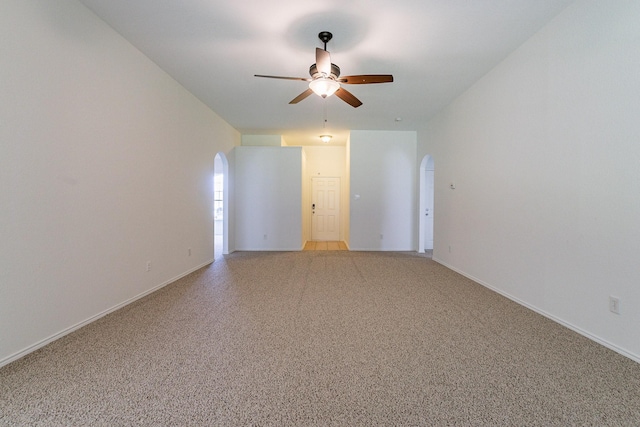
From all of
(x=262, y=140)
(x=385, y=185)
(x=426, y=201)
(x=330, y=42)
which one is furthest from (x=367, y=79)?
(x=426, y=201)

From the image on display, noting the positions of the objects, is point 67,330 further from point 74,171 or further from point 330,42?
point 330,42

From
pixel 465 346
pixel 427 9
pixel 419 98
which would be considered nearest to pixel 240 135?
pixel 419 98

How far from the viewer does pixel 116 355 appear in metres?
1.89

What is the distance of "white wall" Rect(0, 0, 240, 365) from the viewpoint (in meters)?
1.83

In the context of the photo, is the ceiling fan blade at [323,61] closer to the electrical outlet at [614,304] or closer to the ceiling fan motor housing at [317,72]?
the ceiling fan motor housing at [317,72]

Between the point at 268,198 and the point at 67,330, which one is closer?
the point at 67,330

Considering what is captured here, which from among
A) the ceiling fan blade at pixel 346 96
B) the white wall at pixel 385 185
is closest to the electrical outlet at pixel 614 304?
the ceiling fan blade at pixel 346 96

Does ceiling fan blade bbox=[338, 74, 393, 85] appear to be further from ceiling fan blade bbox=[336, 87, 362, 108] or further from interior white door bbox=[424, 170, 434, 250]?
interior white door bbox=[424, 170, 434, 250]

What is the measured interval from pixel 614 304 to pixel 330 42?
10.7ft

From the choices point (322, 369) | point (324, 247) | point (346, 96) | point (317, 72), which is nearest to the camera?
point (322, 369)

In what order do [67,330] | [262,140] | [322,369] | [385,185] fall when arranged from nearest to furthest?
[322,369]
[67,330]
[385,185]
[262,140]

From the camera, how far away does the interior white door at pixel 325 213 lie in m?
8.13

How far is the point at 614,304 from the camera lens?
6.52 ft

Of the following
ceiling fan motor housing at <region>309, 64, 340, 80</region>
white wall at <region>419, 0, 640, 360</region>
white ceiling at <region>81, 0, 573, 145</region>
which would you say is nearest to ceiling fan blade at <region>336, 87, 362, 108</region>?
ceiling fan motor housing at <region>309, 64, 340, 80</region>
